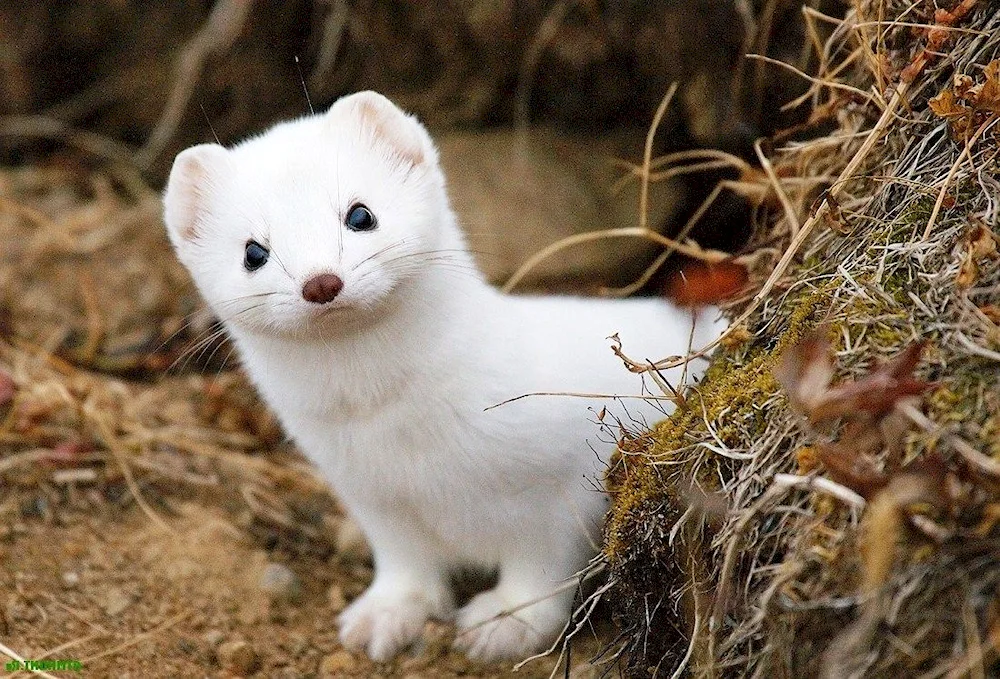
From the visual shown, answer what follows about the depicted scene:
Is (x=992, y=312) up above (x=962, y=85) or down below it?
below

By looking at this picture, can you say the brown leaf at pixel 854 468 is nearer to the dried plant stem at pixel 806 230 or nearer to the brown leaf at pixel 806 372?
the brown leaf at pixel 806 372

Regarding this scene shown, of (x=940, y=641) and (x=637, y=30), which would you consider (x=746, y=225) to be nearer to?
(x=637, y=30)

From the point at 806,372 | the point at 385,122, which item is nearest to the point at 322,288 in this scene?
the point at 385,122

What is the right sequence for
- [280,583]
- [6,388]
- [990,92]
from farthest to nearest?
[6,388] < [280,583] < [990,92]

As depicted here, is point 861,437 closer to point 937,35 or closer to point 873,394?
point 873,394

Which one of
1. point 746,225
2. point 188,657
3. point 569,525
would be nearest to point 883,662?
point 569,525

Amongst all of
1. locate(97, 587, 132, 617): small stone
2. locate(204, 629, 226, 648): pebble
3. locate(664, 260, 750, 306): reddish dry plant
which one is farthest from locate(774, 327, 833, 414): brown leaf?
locate(97, 587, 132, 617): small stone
